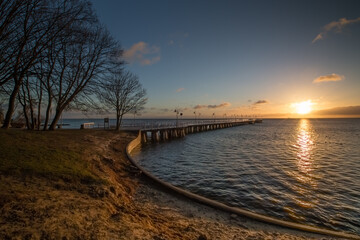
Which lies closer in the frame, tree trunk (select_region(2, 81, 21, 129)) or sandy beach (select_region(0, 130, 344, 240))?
sandy beach (select_region(0, 130, 344, 240))

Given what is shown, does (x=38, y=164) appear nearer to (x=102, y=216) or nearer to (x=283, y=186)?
(x=102, y=216)

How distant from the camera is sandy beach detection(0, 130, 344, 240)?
142 inches

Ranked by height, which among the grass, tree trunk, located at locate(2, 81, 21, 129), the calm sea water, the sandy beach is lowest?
the calm sea water

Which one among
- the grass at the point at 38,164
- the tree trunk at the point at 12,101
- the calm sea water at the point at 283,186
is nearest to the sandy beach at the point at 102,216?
the grass at the point at 38,164

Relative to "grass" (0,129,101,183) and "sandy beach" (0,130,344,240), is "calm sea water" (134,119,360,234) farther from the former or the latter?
"grass" (0,129,101,183)

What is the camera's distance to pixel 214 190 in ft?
31.4

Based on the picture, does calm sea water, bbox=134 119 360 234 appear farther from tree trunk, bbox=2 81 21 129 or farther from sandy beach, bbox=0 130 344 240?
tree trunk, bbox=2 81 21 129

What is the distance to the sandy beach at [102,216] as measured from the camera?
360 cm

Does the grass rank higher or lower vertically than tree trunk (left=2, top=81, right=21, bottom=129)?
lower

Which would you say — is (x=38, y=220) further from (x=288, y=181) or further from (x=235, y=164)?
(x=235, y=164)

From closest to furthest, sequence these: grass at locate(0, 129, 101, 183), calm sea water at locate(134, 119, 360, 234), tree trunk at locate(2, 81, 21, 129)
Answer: grass at locate(0, 129, 101, 183), calm sea water at locate(134, 119, 360, 234), tree trunk at locate(2, 81, 21, 129)

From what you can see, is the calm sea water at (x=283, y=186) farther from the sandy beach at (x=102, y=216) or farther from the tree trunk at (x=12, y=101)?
the tree trunk at (x=12, y=101)

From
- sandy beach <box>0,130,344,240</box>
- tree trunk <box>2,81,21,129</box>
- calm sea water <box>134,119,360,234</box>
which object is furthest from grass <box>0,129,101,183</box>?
calm sea water <box>134,119,360,234</box>

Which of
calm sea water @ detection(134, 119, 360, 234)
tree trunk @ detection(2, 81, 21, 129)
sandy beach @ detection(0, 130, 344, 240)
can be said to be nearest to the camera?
sandy beach @ detection(0, 130, 344, 240)
